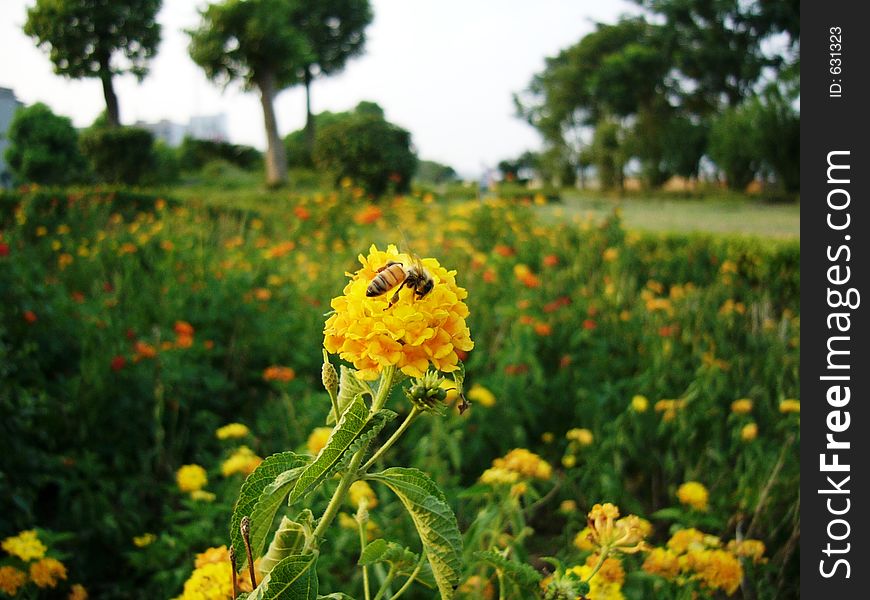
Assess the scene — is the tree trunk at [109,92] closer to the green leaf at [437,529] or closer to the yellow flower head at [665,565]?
the yellow flower head at [665,565]

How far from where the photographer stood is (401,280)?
66 cm

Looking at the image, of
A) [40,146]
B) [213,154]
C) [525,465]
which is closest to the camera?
[525,465]

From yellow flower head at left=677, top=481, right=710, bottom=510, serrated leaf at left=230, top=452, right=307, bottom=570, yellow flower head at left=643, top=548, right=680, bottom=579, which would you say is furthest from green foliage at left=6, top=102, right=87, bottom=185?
serrated leaf at left=230, top=452, right=307, bottom=570

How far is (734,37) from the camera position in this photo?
71.5ft

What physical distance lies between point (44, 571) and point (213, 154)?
21397 mm

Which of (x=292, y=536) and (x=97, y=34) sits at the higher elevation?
(x=97, y=34)

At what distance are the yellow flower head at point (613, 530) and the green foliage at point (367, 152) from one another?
10.6 metres

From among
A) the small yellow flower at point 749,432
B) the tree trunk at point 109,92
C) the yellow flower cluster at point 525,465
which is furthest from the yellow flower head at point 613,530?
the tree trunk at point 109,92

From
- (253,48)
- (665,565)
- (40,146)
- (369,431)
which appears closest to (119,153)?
(40,146)

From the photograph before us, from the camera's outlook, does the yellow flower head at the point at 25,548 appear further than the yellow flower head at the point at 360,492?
No

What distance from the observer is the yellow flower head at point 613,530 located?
81 cm

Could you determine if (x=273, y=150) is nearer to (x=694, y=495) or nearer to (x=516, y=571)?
(x=694, y=495)

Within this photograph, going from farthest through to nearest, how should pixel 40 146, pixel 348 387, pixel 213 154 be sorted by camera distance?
pixel 213 154 < pixel 40 146 < pixel 348 387

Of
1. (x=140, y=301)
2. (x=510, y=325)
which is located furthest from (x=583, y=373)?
(x=140, y=301)
